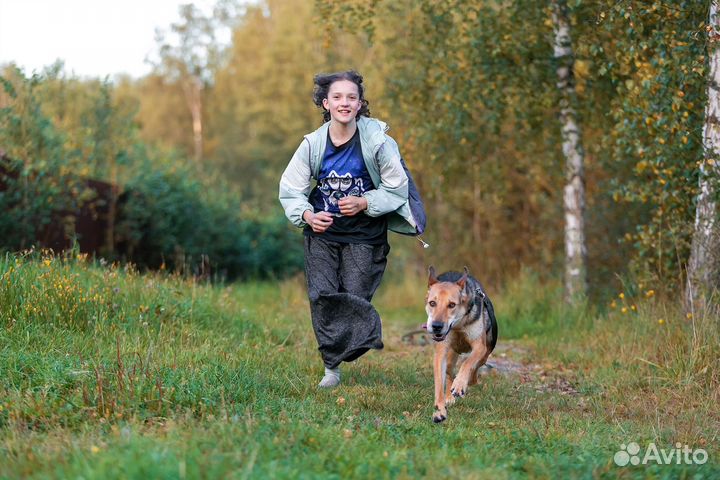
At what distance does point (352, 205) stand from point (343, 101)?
825mm

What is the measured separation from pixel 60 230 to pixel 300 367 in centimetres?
720

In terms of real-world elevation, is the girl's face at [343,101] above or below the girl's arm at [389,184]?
above

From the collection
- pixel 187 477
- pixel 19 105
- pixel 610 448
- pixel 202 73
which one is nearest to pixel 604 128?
pixel 610 448

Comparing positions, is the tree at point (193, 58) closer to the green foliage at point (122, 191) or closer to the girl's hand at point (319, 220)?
the green foliage at point (122, 191)

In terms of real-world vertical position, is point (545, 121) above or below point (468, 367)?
above

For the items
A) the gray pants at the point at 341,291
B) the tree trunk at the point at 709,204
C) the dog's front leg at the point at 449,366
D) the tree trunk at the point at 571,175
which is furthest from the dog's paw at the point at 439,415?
the tree trunk at the point at 571,175

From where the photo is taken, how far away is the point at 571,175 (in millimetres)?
11594

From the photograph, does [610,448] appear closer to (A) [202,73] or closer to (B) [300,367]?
(B) [300,367]

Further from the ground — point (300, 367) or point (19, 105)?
point (19, 105)

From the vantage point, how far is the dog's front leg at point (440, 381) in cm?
569

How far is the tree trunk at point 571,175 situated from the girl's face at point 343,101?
5.47 meters

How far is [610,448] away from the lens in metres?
5.05

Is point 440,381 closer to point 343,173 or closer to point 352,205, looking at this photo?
point 352,205

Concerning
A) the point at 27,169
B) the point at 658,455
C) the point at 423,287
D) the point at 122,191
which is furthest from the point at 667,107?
the point at 122,191
